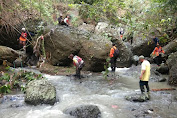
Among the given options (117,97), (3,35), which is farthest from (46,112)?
(3,35)

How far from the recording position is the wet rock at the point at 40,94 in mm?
5658

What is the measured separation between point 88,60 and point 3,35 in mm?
6557

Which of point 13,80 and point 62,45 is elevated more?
point 62,45

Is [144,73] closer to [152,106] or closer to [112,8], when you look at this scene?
[152,106]

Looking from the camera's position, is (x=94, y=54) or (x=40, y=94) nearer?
(x=40, y=94)

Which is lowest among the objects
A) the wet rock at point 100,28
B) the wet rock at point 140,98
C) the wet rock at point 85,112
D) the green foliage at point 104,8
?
the wet rock at point 85,112

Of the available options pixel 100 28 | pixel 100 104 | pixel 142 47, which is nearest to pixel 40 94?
pixel 100 104

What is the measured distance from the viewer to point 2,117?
479 centimetres

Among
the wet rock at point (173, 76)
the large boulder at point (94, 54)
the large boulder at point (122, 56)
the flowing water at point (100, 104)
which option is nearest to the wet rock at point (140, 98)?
the flowing water at point (100, 104)

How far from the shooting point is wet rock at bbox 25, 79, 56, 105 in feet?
18.6

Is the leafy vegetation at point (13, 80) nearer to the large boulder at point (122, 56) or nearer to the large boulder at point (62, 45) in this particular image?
the large boulder at point (62, 45)

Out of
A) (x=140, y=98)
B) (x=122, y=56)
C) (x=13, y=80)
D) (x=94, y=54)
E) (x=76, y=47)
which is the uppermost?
(x=76, y=47)

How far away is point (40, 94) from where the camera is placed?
5754mm

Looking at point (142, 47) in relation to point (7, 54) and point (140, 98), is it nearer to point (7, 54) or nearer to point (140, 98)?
point (140, 98)
